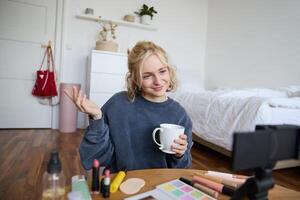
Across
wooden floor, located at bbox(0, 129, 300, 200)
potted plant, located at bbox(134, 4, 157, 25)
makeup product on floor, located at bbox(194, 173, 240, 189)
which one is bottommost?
wooden floor, located at bbox(0, 129, 300, 200)

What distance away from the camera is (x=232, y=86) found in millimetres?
3396

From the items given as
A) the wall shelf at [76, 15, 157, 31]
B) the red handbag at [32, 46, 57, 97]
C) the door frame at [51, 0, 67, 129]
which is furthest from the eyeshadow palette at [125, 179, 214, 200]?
the wall shelf at [76, 15, 157, 31]

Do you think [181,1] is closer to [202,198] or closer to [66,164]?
[66,164]

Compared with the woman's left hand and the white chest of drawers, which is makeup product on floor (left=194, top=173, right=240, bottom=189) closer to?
the woman's left hand

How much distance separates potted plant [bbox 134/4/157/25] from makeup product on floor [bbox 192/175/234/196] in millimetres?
3119

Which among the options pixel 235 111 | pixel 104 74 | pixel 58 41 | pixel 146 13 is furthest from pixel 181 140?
pixel 146 13

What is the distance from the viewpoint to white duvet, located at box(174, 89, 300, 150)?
1657 millimetres

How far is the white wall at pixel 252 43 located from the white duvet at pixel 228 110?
0.55 m

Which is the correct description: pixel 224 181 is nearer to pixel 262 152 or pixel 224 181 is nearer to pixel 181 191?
pixel 181 191

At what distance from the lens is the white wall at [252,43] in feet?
8.46

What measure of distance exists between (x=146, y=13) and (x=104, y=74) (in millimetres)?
1160

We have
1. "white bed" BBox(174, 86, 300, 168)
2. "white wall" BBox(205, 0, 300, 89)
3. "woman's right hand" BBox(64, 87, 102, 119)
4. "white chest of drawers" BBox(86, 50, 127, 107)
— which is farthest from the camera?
"white chest of drawers" BBox(86, 50, 127, 107)

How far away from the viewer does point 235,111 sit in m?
1.85

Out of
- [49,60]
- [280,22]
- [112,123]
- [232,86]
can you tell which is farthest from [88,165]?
[232,86]
